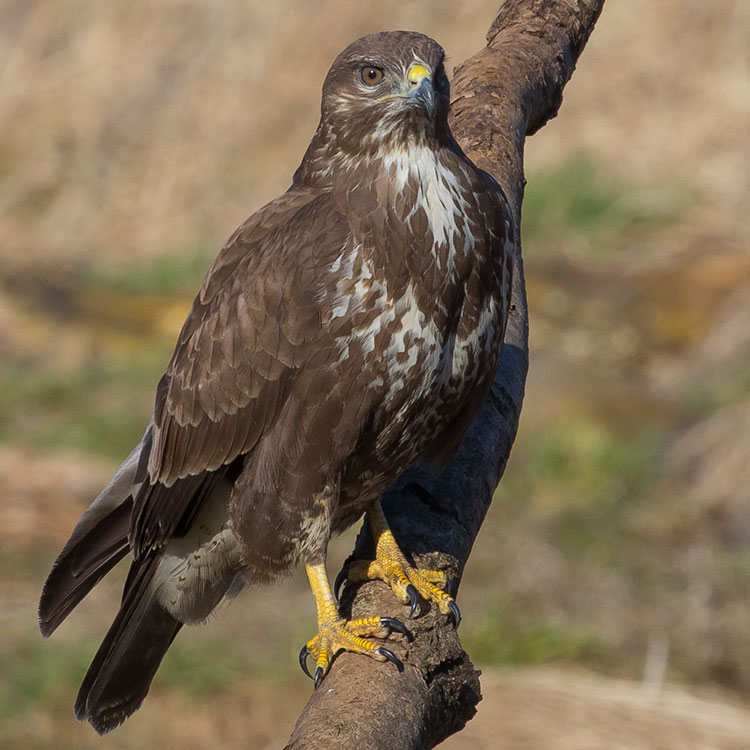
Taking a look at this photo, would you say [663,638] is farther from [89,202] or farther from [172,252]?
[89,202]

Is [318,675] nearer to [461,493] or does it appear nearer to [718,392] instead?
[461,493]

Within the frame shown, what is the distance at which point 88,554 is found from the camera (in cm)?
404

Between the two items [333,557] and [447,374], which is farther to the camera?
[333,557]

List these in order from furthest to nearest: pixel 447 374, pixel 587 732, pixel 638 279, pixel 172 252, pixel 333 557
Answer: pixel 172 252
pixel 638 279
pixel 333 557
pixel 587 732
pixel 447 374

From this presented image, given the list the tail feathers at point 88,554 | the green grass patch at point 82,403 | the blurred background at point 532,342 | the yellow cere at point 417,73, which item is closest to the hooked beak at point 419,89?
the yellow cere at point 417,73

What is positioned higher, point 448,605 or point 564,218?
point 564,218

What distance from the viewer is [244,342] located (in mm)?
3723

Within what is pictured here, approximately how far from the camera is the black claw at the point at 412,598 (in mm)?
3619

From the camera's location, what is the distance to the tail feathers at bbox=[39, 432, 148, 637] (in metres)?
3.99

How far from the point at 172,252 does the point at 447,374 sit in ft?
29.4

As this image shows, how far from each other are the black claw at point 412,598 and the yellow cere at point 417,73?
4.26 ft

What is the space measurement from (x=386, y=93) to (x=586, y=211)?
8480 mm

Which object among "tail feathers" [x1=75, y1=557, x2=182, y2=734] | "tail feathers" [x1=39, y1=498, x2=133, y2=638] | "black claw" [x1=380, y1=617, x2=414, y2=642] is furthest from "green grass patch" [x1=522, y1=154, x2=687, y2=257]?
"black claw" [x1=380, y1=617, x2=414, y2=642]

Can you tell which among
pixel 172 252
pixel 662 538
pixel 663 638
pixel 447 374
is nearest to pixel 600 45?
pixel 172 252
